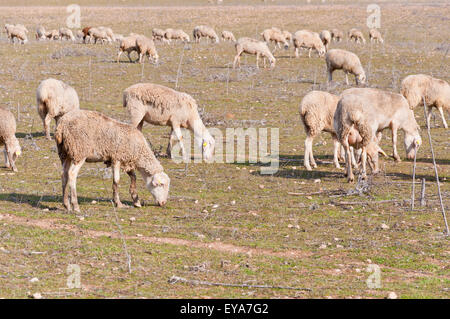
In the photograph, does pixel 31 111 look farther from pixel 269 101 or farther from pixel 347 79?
pixel 347 79

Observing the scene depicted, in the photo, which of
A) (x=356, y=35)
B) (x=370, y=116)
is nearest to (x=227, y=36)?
(x=356, y=35)

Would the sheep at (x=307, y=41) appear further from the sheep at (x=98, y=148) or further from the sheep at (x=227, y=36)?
the sheep at (x=98, y=148)

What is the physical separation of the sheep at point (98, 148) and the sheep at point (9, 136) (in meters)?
3.49

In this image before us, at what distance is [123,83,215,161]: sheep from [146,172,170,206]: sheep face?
4.19 m

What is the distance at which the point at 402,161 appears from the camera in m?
16.9

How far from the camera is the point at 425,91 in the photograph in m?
19.9

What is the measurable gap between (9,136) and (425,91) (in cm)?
1240

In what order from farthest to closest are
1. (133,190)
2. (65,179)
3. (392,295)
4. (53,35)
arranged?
(53,35), (133,190), (65,179), (392,295)

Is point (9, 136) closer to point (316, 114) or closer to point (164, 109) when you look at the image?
point (164, 109)

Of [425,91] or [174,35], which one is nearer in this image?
[425,91]

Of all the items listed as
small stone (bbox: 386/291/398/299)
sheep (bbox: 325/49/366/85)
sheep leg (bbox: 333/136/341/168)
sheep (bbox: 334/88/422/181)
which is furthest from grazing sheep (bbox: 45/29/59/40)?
small stone (bbox: 386/291/398/299)

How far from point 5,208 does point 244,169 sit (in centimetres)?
629

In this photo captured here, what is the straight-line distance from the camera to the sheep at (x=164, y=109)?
53.1 feet

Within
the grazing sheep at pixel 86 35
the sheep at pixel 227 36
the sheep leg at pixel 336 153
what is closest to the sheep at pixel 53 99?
the sheep leg at pixel 336 153
